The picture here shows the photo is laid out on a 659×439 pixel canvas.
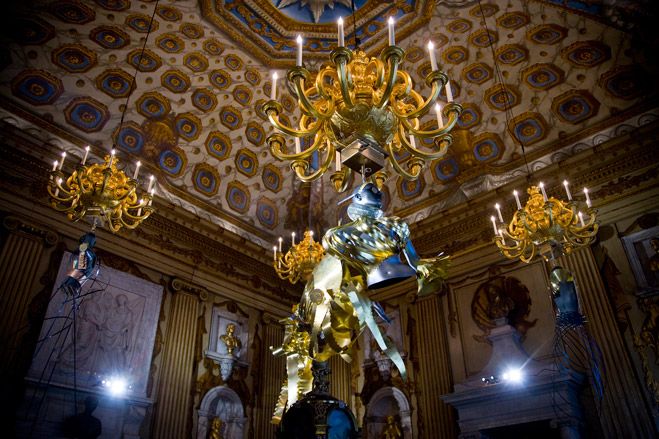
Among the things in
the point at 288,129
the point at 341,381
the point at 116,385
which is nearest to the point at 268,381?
the point at 341,381

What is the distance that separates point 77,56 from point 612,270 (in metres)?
9.23

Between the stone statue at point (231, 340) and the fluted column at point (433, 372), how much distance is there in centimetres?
349

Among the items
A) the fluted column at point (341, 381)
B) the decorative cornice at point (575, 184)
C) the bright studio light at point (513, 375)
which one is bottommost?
the bright studio light at point (513, 375)

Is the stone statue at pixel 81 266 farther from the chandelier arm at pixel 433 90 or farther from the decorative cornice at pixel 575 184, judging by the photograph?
the decorative cornice at pixel 575 184

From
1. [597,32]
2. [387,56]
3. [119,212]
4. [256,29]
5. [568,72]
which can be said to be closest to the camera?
[387,56]

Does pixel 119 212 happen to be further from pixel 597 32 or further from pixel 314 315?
pixel 597 32

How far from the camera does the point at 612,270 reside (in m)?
7.18

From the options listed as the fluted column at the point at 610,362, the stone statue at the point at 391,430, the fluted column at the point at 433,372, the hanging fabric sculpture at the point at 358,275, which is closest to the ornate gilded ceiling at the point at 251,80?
the fluted column at the point at 433,372

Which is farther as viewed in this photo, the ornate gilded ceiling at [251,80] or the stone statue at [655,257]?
the ornate gilded ceiling at [251,80]

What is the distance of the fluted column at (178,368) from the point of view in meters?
7.48

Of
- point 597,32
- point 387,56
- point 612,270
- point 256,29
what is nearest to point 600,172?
point 612,270

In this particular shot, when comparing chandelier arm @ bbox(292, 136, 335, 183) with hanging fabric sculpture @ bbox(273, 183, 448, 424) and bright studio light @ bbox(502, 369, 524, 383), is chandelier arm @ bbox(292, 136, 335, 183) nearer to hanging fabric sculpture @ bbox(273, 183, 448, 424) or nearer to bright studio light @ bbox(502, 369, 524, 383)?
hanging fabric sculpture @ bbox(273, 183, 448, 424)

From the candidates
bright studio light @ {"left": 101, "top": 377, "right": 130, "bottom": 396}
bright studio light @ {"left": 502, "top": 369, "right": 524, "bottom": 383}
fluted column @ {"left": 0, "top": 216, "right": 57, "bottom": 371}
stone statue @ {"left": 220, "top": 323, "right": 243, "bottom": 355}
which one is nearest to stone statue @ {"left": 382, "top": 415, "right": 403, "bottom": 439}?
bright studio light @ {"left": 502, "top": 369, "right": 524, "bottom": 383}

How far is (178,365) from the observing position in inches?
314
